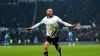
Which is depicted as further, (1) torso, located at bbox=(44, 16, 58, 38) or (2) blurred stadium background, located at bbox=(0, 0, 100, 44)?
(2) blurred stadium background, located at bbox=(0, 0, 100, 44)

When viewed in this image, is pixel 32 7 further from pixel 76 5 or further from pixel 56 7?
pixel 76 5

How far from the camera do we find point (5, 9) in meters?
67.9

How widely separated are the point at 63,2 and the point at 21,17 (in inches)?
370

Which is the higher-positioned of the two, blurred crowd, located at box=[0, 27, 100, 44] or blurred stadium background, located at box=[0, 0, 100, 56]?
blurred stadium background, located at box=[0, 0, 100, 56]

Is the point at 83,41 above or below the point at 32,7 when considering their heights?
below

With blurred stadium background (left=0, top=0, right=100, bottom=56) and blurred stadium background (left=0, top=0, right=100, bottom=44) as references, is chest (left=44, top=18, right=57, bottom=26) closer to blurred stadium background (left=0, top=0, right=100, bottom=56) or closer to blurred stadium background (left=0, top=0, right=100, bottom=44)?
blurred stadium background (left=0, top=0, right=100, bottom=56)

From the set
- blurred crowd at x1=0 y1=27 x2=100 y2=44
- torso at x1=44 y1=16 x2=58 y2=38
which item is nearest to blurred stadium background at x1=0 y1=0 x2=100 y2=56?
blurred crowd at x1=0 y1=27 x2=100 y2=44

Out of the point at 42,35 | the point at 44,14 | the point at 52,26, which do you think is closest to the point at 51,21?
the point at 52,26

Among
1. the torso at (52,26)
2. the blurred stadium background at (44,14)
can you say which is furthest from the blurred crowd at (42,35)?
the torso at (52,26)

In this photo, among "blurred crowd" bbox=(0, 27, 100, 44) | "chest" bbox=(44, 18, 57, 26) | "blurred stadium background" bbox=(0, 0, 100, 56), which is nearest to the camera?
"chest" bbox=(44, 18, 57, 26)

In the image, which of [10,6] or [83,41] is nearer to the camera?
[83,41]

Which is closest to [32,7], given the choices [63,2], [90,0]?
[63,2]

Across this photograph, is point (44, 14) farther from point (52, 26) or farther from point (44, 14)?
point (52, 26)

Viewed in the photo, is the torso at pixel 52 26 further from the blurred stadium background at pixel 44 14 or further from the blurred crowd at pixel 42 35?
the blurred stadium background at pixel 44 14
